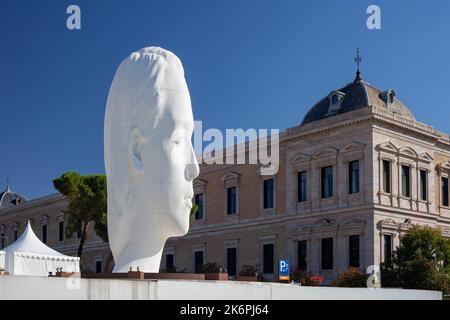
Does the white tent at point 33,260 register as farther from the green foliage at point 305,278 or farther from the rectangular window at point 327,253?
the rectangular window at point 327,253

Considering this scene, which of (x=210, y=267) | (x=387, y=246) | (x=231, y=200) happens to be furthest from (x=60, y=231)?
(x=387, y=246)

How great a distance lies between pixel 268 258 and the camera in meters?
41.3

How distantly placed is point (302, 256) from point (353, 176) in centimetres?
483

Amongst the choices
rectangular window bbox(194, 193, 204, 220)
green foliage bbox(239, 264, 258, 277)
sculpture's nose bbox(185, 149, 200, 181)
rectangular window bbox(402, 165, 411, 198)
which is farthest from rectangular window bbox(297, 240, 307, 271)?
sculpture's nose bbox(185, 149, 200, 181)

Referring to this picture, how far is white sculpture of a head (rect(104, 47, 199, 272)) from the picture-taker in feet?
49.4

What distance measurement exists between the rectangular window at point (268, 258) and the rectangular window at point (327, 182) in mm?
4439

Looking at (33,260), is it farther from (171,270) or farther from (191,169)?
(171,270)

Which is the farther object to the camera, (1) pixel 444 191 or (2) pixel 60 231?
(2) pixel 60 231

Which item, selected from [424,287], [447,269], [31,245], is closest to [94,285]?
[31,245]

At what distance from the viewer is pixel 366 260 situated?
35719mm

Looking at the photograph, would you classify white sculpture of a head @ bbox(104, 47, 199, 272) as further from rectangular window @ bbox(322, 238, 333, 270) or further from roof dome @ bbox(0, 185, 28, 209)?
roof dome @ bbox(0, 185, 28, 209)

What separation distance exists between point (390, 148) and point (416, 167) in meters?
2.54

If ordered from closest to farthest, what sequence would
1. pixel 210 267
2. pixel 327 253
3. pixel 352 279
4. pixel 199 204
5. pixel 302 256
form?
1. pixel 352 279
2. pixel 327 253
3. pixel 302 256
4. pixel 210 267
5. pixel 199 204

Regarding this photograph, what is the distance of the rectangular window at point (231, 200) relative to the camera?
44312mm
